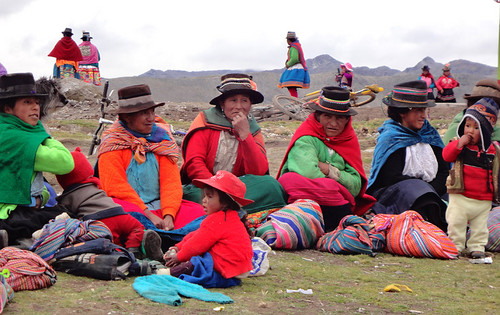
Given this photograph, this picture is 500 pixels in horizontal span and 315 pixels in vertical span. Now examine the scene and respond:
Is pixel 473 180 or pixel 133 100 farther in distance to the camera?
pixel 473 180

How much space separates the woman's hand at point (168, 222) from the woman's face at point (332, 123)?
1.92m

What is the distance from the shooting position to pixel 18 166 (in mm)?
4535

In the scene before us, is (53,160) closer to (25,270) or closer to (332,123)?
(25,270)

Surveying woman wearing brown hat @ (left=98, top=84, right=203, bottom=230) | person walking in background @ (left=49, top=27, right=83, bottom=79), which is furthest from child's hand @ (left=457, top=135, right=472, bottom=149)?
person walking in background @ (left=49, top=27, right=83, bottom=79)

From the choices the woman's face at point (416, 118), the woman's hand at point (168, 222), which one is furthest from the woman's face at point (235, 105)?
the woman's face at point (416, 118)

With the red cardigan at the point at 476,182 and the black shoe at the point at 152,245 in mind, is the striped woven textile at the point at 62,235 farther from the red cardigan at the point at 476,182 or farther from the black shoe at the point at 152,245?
the red cardigan at the point at 476,182

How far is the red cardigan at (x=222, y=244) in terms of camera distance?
4.24m

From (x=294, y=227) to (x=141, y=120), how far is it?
1.57 metres

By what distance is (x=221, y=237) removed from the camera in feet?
14.1

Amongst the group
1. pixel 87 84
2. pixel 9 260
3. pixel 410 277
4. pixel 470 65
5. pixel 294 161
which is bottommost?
pixel 410 277

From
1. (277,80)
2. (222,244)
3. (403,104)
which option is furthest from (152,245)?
(277,80)

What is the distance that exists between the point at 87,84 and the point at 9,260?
1734 centimetres

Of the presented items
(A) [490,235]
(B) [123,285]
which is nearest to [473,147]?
(A) [490,235]

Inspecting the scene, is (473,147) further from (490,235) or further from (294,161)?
(294,161)
